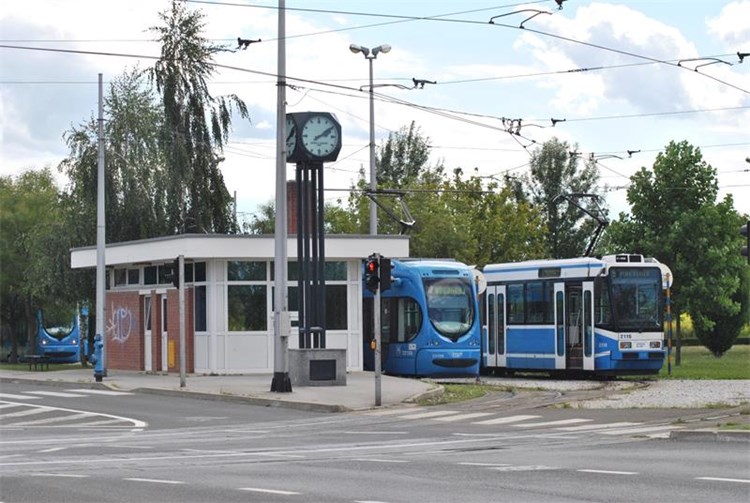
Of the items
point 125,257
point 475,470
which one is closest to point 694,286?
point 125,257

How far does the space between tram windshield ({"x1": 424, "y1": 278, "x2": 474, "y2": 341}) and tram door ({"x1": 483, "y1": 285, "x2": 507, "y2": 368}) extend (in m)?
2.35

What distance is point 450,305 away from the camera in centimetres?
3847

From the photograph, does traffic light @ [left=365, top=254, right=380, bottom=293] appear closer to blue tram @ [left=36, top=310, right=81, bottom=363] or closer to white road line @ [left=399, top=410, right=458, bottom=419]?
white road line @ [left=399, top=410, right=458, bottom=419]

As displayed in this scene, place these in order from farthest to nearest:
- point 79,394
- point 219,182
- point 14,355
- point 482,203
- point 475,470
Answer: point 482,203 < point 14,355 < point 219,182 < point 79,394 < point 475,470

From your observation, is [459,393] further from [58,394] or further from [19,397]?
[19,397]

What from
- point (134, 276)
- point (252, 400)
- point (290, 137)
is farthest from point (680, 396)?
point (134, 276)

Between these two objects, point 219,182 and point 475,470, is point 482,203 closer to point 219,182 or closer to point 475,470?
point 219,182

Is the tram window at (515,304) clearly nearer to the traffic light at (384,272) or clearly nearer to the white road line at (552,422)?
the traffic light at (384,272)

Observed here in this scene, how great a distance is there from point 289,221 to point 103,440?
19.5 m

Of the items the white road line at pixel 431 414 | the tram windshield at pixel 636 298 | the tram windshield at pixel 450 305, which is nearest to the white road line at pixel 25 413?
the white road line at pixel 431 414

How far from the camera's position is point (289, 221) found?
1619 inches

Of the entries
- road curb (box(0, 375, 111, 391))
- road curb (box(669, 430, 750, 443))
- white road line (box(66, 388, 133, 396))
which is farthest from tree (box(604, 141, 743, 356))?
road curb (box(669, 430, 750, 443))

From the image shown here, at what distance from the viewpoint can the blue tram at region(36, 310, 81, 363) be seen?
228ft

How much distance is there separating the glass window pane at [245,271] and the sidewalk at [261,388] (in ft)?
8.74
